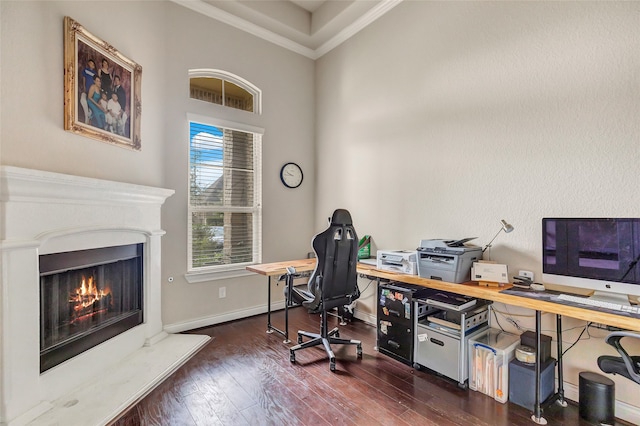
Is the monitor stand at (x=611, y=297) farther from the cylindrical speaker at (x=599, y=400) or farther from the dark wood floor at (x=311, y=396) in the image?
the dark wood floor at (x=311, y=396)

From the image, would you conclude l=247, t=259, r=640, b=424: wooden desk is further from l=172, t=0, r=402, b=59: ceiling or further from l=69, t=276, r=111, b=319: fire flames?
l=172, t=0, r=402, b=59: ceiling

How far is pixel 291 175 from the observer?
161 inches

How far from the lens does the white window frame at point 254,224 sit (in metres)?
3.30

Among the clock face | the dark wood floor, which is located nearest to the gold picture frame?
the clock face

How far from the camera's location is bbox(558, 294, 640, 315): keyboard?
1.58m

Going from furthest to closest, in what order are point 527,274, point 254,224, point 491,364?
1. point 254,224
2. point 527,274
3. point 491,364

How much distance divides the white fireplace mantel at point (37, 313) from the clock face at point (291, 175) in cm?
169

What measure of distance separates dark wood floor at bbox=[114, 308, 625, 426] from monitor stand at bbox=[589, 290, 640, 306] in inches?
30.5

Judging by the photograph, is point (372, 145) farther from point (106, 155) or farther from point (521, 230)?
point (106, 155)

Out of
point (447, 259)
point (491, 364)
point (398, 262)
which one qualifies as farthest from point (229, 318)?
point (491, 364)

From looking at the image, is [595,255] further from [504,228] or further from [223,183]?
[223,183]

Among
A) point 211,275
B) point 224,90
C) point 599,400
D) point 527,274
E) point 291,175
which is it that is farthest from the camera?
point 291,175

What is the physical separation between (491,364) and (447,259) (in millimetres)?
758

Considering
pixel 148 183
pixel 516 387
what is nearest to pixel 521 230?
pixel 516 387
